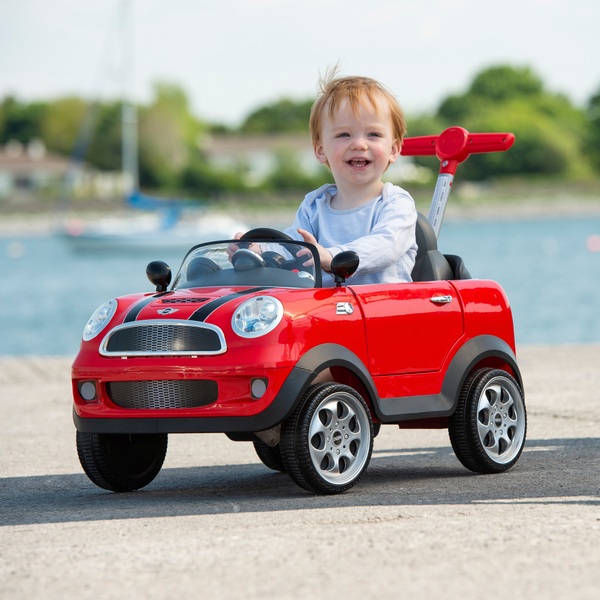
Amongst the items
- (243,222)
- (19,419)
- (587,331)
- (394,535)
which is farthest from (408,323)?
(243,222)

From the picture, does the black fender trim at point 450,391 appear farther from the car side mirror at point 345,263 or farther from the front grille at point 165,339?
the front grille at point 165,339

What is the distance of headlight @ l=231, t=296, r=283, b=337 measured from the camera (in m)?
6.32

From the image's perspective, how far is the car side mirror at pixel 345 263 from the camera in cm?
666

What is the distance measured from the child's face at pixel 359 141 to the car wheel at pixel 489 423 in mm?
1160

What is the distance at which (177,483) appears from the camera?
7531 millimetres

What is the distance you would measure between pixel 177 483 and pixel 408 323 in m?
1.54

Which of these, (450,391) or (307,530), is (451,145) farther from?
(307,530)

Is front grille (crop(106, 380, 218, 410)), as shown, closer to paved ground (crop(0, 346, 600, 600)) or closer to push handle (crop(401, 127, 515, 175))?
paved ground (crop(0, 346, 600, 600))

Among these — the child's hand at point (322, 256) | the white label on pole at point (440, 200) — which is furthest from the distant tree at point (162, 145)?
the child's hand at point (322, 256)

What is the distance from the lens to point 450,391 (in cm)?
712

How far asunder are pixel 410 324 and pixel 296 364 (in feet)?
2.63

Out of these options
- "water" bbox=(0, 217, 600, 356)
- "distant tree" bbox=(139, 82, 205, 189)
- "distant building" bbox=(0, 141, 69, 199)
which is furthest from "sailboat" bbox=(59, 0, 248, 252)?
"distant building" bbox=(0, 141, 69, 199)

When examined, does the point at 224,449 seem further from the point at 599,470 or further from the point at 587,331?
the point at 587,331

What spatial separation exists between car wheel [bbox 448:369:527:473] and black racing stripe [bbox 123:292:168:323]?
1640 millimetres
